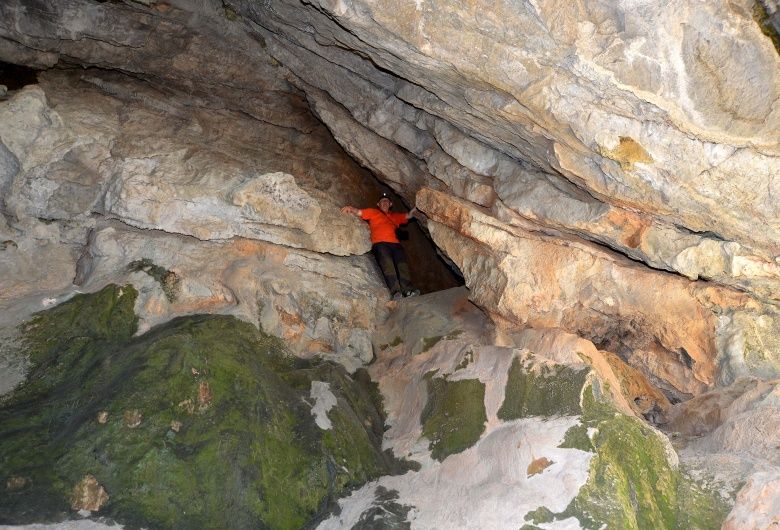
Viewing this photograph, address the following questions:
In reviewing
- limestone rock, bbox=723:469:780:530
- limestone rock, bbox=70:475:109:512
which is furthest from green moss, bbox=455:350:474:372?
limestone rock, bbox=70:475:109:512

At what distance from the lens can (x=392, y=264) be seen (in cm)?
918

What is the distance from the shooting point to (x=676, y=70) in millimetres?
4793

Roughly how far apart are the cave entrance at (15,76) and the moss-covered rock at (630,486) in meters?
7.61

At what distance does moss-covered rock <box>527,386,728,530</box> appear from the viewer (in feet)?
17.6

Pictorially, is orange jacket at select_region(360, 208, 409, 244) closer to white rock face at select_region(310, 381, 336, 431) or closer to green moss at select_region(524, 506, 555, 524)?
white rock face at select_region(310, 381, 336, 431)

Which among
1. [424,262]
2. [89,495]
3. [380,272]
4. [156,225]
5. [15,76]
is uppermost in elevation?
[15,76]

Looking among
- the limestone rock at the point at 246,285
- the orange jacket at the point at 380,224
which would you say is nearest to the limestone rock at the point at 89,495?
the limestone rock at the point at 246,285

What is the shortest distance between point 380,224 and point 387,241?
0.87 feet

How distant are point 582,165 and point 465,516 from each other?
10.8ft

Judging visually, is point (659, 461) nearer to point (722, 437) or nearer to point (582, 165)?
point (722, 437)

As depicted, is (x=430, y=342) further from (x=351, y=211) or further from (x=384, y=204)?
(x=384, y=204)

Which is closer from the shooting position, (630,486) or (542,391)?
(630,486)

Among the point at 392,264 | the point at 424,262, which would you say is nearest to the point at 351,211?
the point at 392,264

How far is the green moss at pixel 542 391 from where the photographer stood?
243 inches
